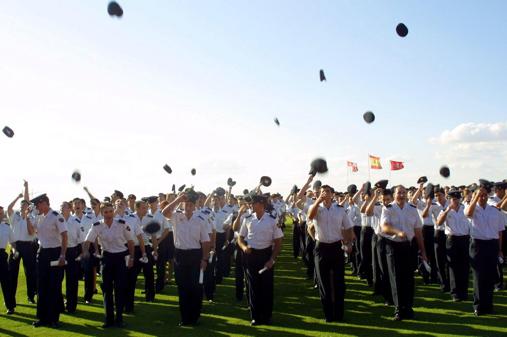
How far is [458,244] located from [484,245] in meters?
1.06

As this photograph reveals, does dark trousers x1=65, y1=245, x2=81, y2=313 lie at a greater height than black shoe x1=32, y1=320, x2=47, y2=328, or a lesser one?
greater

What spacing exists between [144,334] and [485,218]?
640 cm

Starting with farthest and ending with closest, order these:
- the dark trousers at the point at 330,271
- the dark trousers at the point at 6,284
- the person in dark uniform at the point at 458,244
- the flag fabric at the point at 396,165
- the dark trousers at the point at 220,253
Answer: the flag fabric at the point at 396,165 → the dark trousers at the point at 220,253 → the dark trousers at the point at 6,284 → the person in dark uniform at the point at 458,244 → the dark trousers at the point at 330,271

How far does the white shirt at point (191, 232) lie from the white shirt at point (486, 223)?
4.94 meters

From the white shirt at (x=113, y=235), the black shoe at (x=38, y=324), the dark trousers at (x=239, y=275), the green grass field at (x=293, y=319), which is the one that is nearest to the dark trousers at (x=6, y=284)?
the green grass field at (x=293, y=319)

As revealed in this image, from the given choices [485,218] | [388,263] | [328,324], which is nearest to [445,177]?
[485,218]

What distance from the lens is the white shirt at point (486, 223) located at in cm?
929

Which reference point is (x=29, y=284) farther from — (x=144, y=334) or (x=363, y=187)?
(x=363, y=187)

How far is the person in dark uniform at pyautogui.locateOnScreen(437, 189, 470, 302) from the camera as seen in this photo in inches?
405

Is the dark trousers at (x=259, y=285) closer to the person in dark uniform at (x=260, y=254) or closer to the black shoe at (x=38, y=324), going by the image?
the person in dark uniform at (x=260, y=254)

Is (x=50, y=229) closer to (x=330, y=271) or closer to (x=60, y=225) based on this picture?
(x=60, y=225)

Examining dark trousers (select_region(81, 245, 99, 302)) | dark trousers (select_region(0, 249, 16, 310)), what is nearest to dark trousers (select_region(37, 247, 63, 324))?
dark trousers (select_region(0, 249, 16, 310))

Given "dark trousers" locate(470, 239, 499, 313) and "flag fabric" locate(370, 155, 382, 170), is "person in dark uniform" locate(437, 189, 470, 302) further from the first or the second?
"flag fabric" locate(370, 155, 382, 170)

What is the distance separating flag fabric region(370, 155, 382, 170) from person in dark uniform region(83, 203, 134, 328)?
59.1 ft
